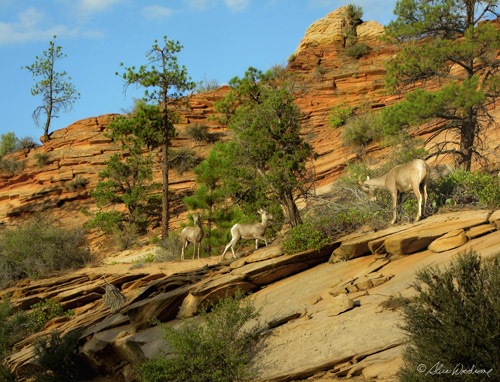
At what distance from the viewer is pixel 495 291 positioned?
20.4 ft

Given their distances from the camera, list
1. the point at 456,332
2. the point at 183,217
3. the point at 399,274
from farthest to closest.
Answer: the point at 183,217 < the point at 399,274 < the point at 456,332

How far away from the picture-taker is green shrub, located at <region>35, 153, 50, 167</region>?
122 feet

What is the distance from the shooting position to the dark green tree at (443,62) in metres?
16.6

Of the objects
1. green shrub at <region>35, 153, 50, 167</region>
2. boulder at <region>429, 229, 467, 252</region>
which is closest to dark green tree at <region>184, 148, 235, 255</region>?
boulder at <region>429, 229, 467, 252</region>

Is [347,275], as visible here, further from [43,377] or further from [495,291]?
[43,377]

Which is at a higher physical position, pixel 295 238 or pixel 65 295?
pixel 295 238

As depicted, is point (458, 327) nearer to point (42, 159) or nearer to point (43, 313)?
point (43, 313)

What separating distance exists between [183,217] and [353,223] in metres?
20.2

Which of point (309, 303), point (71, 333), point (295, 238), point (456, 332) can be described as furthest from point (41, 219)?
point (456, 332)

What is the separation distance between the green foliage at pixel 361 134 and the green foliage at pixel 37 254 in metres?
17.6

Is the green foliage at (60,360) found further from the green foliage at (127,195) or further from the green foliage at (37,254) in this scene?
the green foliage at (127,195)

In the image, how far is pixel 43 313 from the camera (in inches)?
693

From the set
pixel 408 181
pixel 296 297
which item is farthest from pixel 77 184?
pixel 408 181

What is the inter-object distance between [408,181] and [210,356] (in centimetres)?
675
